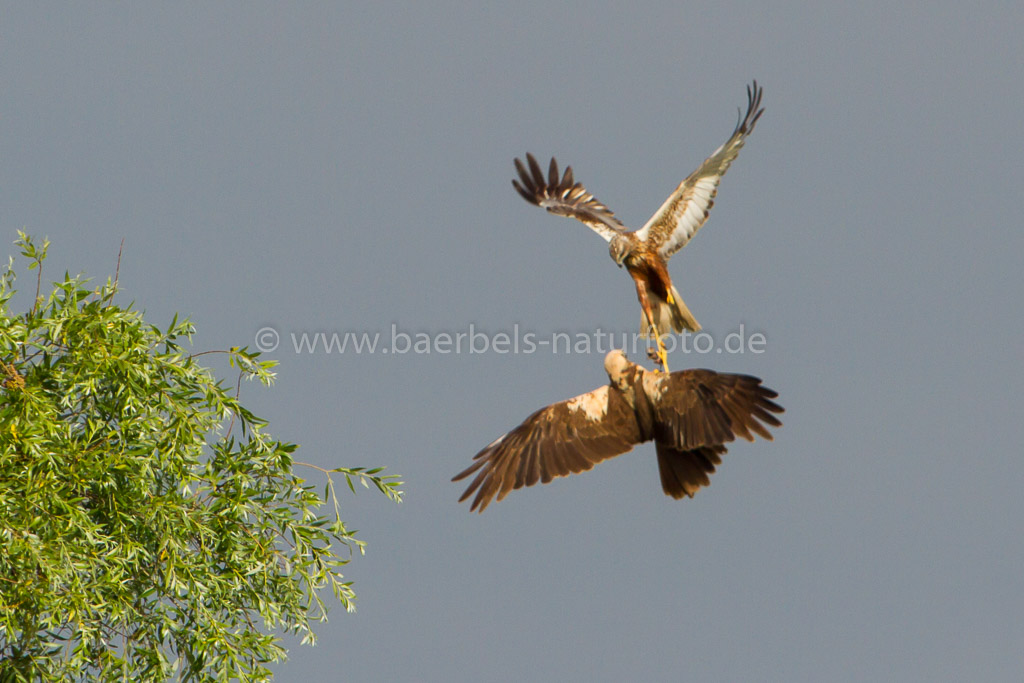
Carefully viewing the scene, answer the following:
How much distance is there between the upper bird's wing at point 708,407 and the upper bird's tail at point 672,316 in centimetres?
139

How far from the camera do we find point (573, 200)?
41.8ft

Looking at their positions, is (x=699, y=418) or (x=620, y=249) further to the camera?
(x=620, y=249)

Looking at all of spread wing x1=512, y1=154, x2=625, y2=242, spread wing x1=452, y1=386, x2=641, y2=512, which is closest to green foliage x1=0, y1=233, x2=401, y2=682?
spread wing x1=452, y1=386, x2=641, y2=512

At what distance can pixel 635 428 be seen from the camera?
9.42 meters

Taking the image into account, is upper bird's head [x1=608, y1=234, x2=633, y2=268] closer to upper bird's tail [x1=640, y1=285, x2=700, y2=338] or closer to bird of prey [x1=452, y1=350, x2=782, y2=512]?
upper bird's tail [x1=640, y1=285, x2=700, y2=338]

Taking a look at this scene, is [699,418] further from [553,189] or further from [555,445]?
[553,189]

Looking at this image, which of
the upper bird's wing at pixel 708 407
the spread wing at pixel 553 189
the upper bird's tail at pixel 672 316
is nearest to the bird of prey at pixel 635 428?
the upper bird's wing at pixel 708 407

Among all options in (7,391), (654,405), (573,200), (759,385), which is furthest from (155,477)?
(573,200)

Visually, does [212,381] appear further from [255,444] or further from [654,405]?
[654,405]

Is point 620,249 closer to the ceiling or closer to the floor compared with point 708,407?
closer to the ceiling

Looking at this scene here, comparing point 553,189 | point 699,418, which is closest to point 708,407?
point 699,418

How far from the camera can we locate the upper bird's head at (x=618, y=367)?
932cm

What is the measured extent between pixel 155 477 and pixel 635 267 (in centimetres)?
414

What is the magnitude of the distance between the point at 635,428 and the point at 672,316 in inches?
55.1
